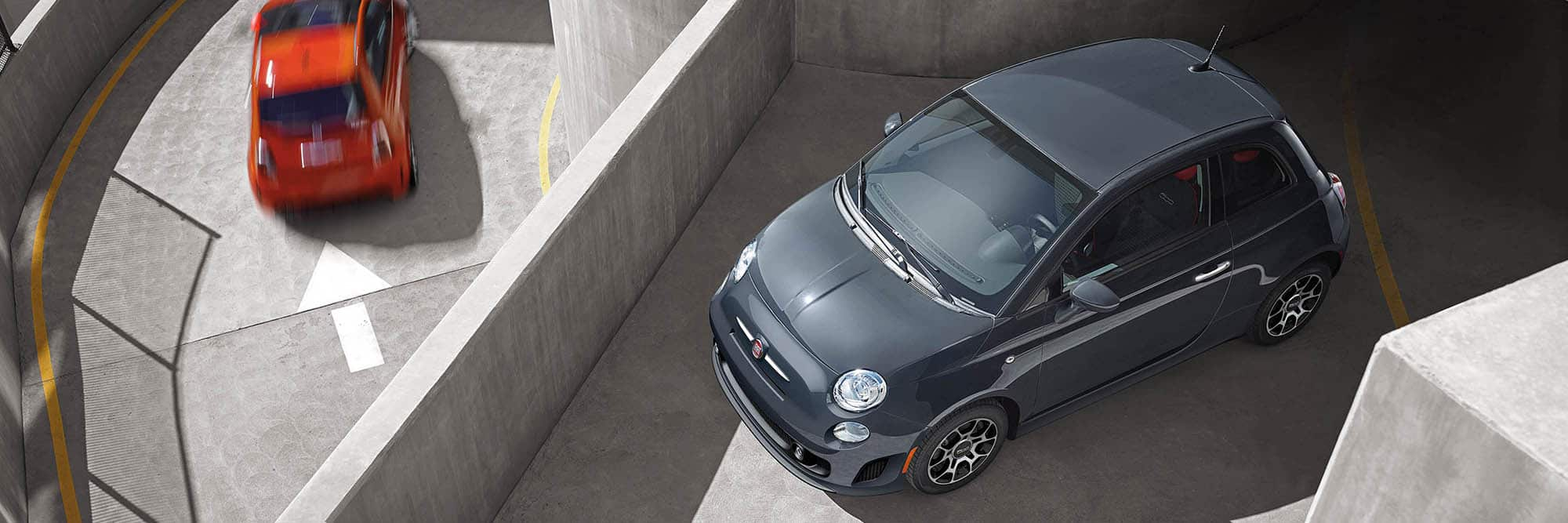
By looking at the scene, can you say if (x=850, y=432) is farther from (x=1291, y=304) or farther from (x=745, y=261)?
(x=1291, y=304)

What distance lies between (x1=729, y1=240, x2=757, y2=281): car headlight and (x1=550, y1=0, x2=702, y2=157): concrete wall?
13.6ft

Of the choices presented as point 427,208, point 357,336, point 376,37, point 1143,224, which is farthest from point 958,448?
point 376,37

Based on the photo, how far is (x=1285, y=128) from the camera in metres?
7.26

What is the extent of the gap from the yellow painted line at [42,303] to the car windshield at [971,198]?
798 cm

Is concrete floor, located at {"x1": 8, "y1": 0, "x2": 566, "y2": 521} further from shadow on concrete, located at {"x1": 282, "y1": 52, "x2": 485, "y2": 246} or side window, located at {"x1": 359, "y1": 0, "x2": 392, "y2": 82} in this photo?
side window, located at {"x1": 359, "y1": 0, "x2": 392, "y2": 82}

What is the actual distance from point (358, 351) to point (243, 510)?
2117mm

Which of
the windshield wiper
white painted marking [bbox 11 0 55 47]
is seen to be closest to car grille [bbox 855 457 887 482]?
the windshield wiper

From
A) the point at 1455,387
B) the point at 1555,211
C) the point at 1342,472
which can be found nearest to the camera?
the point at 1455,387

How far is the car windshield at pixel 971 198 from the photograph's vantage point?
6652mm

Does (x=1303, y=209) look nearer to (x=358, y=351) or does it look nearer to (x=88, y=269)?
(x=358, y=351)

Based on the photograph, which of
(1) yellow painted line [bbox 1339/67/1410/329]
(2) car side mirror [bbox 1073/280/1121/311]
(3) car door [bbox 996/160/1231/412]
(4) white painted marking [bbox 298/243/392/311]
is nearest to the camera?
(2) car side mirror [bbox 1073/280/1121/311]

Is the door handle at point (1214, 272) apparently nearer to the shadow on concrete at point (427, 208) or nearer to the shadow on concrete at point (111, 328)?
the shadow on concrete at point (111, 328)

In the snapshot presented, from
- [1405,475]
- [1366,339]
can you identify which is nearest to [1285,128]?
[1366,339]

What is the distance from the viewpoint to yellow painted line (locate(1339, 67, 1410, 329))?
841cm
